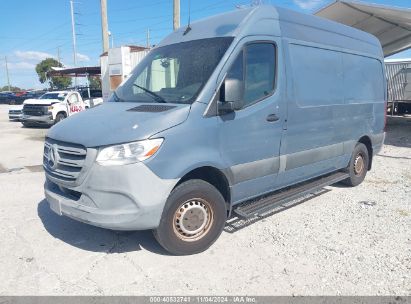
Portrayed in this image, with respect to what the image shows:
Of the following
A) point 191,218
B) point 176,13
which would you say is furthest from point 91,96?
point 191,218

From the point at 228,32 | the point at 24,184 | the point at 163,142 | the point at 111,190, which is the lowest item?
the point at 24,184

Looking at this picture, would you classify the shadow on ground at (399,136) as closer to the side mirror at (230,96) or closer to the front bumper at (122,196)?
the side mirror at (230,96)

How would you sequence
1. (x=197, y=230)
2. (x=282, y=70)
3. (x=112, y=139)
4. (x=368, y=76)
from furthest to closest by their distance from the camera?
(x=368, y=76)
(x=282, y=70)
(x=197, y=230)
(x=112, y=139)

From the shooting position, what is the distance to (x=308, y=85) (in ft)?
17.2

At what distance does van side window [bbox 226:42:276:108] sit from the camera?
4262 millimetres

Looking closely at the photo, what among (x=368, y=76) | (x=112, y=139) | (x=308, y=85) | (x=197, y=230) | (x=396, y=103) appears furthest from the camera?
(x=396, y=103)

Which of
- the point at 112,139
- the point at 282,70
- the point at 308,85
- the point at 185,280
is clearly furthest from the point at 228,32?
the point at 185,280

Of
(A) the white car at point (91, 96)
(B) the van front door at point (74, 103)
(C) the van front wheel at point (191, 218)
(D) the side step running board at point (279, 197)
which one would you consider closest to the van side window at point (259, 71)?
(C) the van front wheel at point (191, 218)

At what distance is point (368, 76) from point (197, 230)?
4693mm

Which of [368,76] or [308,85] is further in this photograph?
[368,76]

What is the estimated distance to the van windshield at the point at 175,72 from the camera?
13.6 ft

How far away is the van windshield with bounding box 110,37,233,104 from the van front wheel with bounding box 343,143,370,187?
370cm

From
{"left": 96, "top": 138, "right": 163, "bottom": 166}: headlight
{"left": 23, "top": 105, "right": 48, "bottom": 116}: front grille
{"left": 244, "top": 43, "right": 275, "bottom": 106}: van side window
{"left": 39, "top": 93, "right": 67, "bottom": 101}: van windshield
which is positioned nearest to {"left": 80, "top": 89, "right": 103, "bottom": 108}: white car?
{"left": 39, "top": 93, "right": 67, "bottom": 101}: van windshield

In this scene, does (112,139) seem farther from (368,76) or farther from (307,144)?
(368,76)
